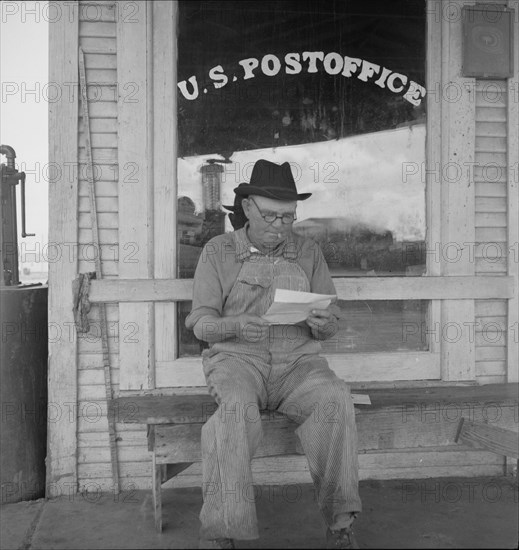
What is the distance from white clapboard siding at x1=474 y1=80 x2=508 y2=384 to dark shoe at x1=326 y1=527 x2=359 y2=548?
1.69m

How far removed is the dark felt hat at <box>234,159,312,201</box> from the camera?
3.38 metres

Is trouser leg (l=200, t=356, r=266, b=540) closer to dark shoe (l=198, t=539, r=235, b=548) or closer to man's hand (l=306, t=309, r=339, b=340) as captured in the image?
dark shoe (l=198, t=539, r=235, b=548)

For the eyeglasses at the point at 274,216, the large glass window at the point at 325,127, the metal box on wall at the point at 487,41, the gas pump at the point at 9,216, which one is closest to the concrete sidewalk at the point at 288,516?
the large glass window at the point at 325,127

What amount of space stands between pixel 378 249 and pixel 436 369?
820mm

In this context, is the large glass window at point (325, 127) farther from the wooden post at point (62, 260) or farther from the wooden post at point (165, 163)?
the wooden post at point (62, 260)

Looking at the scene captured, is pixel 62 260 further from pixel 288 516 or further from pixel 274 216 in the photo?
pixel 288 516

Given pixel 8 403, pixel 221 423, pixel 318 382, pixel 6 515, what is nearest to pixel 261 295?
pixel 318 382

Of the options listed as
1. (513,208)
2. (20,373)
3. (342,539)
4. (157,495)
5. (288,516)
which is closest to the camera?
(342,539)

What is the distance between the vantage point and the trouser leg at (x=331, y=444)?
2.86 m

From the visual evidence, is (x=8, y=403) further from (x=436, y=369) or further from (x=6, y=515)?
(x=436, y=369)

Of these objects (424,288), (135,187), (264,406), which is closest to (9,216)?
(135,187)

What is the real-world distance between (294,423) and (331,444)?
312mm

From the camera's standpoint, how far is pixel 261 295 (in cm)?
346

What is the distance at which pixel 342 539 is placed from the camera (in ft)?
9.23
